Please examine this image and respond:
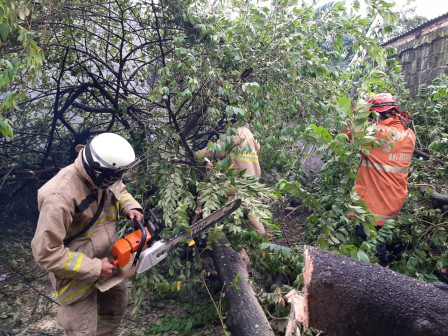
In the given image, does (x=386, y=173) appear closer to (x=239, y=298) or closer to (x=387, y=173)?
(x=387, y=173)

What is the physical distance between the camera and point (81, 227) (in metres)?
2.22

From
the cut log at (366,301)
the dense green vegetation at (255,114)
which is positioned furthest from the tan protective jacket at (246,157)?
the cut log at (366,301)

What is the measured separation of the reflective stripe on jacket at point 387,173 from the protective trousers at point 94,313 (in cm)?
244

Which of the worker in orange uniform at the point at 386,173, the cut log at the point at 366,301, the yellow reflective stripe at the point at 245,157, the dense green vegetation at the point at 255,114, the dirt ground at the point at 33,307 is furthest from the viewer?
the yellow reflective stripe at the point at 245,157

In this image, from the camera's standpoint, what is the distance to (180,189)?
124 inches

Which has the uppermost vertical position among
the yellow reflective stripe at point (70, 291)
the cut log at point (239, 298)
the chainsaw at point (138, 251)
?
the chainsaw at point (138, 251)

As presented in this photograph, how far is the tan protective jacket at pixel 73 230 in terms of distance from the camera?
1919 millimetres

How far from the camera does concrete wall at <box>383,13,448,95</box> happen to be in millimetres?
5953

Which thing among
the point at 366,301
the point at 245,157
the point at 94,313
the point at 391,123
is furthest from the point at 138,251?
the point at 391,123

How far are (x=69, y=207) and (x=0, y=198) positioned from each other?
363 cm

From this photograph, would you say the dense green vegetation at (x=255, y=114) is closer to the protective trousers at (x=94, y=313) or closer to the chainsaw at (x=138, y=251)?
the chainsaw at (x=138, y=251)

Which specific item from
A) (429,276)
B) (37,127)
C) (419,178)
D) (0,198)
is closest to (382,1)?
(419,178)

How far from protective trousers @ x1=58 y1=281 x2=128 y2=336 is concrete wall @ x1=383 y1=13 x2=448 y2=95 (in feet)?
20.3

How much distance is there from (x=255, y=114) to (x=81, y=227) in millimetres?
1922
